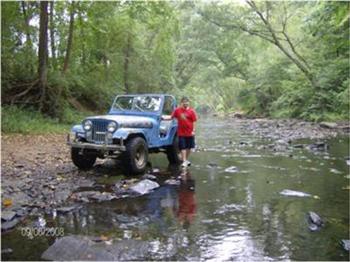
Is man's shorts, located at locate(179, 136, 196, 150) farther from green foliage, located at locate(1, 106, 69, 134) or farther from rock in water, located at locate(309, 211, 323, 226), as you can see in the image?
green foliage, located at locate(1, 106, 69, 134)

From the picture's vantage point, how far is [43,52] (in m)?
17.5

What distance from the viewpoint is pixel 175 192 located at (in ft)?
27.2

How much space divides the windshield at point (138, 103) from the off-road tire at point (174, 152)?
3.58 ft

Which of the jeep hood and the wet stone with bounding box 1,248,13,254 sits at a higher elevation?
the jeep hood

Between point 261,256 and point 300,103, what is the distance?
2851cm

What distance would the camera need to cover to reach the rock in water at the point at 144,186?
8180mm

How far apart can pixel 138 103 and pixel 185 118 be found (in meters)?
1.28

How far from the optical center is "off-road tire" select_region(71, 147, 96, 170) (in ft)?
32.3

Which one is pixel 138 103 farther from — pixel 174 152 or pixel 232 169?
pixel 232 169

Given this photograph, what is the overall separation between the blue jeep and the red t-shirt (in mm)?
322

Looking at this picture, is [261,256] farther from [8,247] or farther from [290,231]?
[8,247]

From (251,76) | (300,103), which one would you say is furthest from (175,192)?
(251,76)

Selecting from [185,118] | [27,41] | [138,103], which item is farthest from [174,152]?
[27,41]

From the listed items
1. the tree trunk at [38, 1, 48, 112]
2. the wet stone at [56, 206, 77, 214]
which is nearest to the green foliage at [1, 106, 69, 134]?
the tree trunk at [38, 1, 48, 112]
